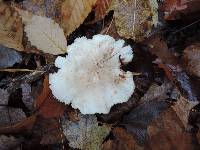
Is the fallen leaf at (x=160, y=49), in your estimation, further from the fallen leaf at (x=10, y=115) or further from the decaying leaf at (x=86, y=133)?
the fallen leaf at (x=10, y=115)

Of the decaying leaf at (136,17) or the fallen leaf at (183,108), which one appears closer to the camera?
the fallen leaf at (183,108)

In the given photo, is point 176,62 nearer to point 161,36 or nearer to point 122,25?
point 161,36

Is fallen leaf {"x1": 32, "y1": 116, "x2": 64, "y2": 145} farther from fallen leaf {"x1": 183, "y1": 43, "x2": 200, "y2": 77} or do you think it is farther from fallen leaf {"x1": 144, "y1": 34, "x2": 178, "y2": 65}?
fallen leaf {"x1": 183, "y1": 43, "x2": 200, "y2": 77}

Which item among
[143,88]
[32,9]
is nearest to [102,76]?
[143,88]

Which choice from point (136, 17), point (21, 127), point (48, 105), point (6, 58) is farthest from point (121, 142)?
point (6, 58)

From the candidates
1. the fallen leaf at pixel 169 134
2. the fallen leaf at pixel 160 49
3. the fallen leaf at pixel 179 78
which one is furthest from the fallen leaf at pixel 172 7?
the fallen leaf at pixel 169 134
